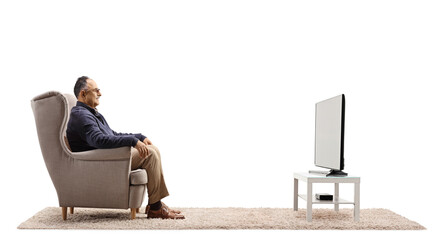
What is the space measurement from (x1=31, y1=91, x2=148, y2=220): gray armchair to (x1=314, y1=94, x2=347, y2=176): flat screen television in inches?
76.8

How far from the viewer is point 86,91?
5.45 meters

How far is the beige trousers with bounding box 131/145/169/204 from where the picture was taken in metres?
5.34

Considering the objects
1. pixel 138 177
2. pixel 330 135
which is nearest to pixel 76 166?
pixel 138 177

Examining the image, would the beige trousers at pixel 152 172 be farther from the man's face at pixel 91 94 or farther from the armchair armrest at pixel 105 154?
the man's face at pixel 91 94

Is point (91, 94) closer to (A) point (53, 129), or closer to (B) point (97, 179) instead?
(A) point (53, 129)

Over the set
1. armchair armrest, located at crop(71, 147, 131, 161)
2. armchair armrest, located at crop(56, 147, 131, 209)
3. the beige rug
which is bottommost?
the beige rug

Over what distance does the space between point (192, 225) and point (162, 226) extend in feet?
0.89

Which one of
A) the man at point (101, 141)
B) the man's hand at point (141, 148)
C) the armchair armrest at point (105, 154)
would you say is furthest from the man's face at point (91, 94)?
the man's hand at point (141, 148)

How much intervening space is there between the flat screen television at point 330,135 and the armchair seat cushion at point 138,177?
1849mm

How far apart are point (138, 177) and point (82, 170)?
0.55 m

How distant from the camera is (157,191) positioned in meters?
5.34

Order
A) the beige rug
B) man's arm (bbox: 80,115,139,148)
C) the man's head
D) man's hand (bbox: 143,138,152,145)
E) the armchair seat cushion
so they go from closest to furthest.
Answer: the beige rug < man's arm (bbox: 80,115,139,148) < the armchair seat cushion < the man's head < man's hand (bbox: 143,138,152,145)

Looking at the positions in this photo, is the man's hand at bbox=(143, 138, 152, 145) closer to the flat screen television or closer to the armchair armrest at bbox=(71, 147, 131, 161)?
the armchair armrest at bbox=(71, 147, 131, 161)

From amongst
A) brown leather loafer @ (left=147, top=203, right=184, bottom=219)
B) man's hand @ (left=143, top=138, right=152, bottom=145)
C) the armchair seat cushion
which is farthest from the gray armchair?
man's hand @ (left=143, top=138, right=152, bottom=145)
